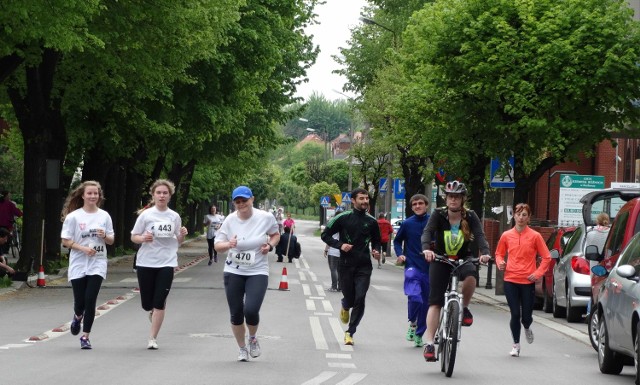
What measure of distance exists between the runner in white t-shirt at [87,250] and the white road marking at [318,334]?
2518 millimetres

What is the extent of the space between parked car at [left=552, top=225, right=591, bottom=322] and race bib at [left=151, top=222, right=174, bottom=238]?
9058 mm

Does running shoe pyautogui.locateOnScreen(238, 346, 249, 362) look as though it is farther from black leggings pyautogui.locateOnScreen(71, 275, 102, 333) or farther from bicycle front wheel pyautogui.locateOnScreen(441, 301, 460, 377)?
bicycle front wheel pyautogui.locateOnScreen(441, 301, 460, 377)

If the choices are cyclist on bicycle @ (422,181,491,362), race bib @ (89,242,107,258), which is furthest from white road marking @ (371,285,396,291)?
cyclist on bicycle @ (422,181,491,362)

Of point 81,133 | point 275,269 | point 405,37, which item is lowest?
point 275,269

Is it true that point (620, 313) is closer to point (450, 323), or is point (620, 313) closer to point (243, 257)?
point (450, 323)

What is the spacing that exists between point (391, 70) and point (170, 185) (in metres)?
39.7

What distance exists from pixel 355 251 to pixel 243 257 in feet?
7.41

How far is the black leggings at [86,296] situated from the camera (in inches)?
531

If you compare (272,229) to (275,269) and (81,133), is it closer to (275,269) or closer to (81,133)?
(81,133)

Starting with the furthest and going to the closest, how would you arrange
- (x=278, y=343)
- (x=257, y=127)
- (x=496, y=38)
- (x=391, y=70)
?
1. (x=391, y=70)
2. (x=257, y=127)
3. (x=496, y=38)
4. (x=278, y=343)

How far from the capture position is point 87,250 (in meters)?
13.5

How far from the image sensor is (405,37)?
35.1 meters

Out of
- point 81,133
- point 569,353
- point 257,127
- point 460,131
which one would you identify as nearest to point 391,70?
point 257,127

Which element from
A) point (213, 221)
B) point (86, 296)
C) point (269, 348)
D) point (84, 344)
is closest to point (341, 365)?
point (269, 348)
